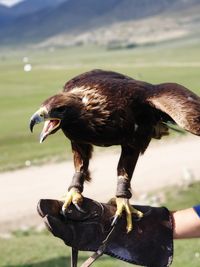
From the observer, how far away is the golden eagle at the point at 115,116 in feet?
10.3

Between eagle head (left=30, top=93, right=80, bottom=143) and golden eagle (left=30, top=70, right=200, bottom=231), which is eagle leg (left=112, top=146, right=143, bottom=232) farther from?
eagle head (left=30, top=93, right=80, bottom=143)

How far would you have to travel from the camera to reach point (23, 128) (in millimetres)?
21812

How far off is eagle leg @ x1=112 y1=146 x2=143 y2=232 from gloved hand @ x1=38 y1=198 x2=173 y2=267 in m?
0.07

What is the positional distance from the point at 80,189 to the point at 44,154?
46.5ft

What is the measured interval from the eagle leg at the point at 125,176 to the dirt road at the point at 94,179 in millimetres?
8282

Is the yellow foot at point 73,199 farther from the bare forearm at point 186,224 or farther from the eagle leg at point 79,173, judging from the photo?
the bare forearm at point 186,224

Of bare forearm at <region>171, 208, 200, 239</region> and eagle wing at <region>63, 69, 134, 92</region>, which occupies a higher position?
eagle wing at <region>63, 69, 134, 92</region>

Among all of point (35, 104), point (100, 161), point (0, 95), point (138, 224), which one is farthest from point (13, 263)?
point (0, 95)

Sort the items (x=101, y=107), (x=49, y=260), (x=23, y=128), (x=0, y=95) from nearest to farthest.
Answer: (x=101, y=107)
(x=49, y=260)
(x=23, y=128)
(x=0, y=95)

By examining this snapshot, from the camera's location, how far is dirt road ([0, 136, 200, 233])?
1268cm

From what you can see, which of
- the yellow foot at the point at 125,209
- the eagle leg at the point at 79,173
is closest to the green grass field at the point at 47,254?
the yellow foot at the point at 125,209

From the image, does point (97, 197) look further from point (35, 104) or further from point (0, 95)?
point (0, 95)

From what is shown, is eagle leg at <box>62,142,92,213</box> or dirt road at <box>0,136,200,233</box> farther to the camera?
dirt road at <box>0,136,200,233</box>

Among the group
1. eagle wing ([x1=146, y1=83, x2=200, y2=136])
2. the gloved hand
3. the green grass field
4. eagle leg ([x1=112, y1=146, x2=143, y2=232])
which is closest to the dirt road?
the green grass field
